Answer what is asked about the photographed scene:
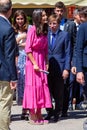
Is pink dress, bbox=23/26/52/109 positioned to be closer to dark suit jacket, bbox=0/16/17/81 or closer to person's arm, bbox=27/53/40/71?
person's arm, bbox=27/53/40/71

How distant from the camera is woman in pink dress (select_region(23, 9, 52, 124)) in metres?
7.77

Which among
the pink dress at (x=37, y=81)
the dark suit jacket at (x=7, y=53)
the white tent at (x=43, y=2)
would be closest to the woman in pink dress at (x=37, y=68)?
the pink dress at (x=37, y=81)

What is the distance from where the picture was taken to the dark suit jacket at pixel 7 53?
598 cm

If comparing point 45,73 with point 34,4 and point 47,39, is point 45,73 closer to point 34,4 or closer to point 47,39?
point 47,39

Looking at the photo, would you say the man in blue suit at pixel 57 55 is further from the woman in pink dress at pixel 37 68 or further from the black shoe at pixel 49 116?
the woman in pink dress at pixel 37 68

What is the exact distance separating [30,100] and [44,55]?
0.77 m

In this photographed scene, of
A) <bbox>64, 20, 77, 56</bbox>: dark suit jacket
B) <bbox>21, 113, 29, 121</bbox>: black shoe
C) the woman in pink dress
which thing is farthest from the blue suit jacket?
Answer: <bbox>21, 113, 29, 121</bbox>: black shoe

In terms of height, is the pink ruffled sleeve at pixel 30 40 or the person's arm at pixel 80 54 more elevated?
the pink ruffled sleeve at pixel 30 40

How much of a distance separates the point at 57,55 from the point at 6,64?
2230mm

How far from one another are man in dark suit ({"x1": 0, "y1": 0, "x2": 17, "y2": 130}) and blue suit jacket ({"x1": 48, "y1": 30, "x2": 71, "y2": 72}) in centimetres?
203

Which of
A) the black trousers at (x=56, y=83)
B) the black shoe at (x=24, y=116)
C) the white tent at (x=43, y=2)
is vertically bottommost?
the black shoe at (x=24, y=116)

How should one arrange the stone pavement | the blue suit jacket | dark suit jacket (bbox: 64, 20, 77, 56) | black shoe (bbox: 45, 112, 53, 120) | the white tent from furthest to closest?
1. the white tent
2. dark suit jacket (bbox: 64, 20, 77, 56)
3. black shoe (bbox: 45, 112, 53, 120)
4. the blue suit jacket
5. the stone pavement

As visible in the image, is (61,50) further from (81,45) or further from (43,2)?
(43,2)

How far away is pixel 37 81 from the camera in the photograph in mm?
7906
